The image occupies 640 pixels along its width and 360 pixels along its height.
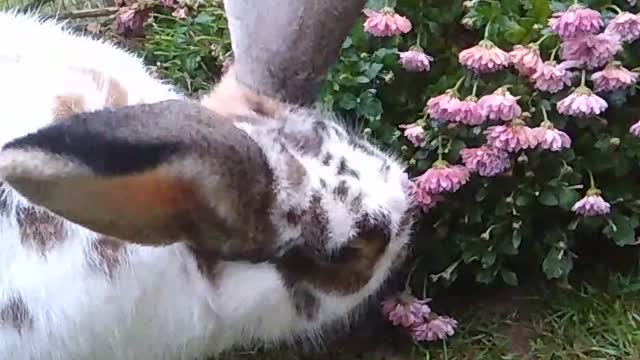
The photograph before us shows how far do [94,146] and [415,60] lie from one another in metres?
0.80

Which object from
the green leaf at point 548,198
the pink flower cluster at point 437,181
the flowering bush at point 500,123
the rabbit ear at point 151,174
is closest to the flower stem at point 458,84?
the flowering bush at point 500,123

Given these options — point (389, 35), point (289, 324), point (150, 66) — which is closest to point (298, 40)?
point (389, 35)

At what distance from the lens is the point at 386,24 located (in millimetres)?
2357

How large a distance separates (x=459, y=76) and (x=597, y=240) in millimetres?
380

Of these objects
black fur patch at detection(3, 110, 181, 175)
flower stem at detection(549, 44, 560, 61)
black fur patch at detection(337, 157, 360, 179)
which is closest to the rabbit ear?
black fur patch at detection(3, 110, 181, 175)

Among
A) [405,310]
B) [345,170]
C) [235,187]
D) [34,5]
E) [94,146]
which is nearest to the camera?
[94,146]

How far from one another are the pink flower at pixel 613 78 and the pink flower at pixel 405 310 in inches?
18.6

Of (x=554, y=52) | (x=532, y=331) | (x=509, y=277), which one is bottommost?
(x=532, y=331)

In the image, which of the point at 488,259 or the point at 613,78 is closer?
the point at 613,78

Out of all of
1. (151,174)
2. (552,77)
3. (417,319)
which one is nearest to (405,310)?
(417,319)

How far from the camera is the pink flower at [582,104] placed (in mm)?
2250

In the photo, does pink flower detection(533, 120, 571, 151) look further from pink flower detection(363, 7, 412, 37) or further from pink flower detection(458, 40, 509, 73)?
pink flower detection(363, 7, 412, 37)

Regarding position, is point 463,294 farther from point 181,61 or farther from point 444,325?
point 181,61

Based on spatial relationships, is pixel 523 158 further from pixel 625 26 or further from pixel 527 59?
pixel 625 26
